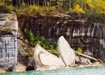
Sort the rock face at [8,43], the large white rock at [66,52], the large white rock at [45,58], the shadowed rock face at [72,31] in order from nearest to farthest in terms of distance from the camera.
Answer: the rock face at [8,43] < the large white rock at [45,58] < the large white rock at [66,52] < the shadowed rock face at [72,31]

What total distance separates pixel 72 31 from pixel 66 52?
1.34m

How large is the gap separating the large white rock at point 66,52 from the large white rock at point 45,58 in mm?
331

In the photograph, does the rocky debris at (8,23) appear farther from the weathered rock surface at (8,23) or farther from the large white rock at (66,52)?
the large white rock at (66,52)

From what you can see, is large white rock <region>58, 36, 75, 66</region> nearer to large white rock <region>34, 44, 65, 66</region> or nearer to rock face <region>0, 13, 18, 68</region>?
large white rock <region>34, 44, 65, 66</region>

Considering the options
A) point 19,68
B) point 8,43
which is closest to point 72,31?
point 19,68

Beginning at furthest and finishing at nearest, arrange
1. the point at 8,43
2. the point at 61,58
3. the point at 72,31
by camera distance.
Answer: the point at 72,31 < the point at 61,58 < the point at 8,43

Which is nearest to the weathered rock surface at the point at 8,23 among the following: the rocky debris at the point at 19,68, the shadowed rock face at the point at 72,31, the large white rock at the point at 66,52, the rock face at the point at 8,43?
the rock face at the point at 8,43

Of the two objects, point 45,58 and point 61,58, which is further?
point 61,58

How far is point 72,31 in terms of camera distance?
21.5m

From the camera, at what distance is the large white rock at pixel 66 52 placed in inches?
804

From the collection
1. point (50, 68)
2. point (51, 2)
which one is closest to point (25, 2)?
point (51, 2)

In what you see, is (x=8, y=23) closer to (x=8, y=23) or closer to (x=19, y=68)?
(x=8, y=23)

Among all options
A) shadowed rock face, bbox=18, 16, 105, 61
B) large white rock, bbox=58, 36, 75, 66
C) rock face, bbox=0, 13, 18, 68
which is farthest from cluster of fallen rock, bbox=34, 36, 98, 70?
rock face, bbox=0, 13, 18, 68

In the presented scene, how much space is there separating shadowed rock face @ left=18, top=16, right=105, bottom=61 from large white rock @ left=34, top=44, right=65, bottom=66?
4.21ft
